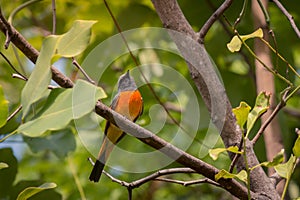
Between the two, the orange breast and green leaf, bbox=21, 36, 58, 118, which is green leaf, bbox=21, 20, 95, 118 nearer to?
green leaf, bbox=21, 36, 58, 118

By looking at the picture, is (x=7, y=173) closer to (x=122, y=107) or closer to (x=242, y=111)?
(x=122, y=107)

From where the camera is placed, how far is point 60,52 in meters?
0.73

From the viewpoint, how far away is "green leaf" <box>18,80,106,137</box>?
0.70 metres

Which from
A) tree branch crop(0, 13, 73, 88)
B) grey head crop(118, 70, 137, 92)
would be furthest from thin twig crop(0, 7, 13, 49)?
grey head crop(118, 70, 137, 92)

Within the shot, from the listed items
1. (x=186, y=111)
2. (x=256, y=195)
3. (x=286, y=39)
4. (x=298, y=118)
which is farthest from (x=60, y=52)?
(x=298, y=118)

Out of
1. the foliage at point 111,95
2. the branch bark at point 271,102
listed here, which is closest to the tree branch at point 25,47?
the foliage at point 111,95

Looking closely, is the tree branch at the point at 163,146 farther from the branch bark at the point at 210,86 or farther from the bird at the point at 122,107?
the bird at the point at 122,107

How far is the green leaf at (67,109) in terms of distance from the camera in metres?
0.70

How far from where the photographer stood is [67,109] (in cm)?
72

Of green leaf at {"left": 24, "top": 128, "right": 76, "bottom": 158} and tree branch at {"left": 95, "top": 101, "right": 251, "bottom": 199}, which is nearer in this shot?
tree branch at {"left": 95, "top": 101, "right": 251, "bottom": 199}

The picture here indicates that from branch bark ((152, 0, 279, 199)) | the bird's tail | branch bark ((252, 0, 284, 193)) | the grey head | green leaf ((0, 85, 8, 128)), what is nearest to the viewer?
green leaf ((0, 85, 8, 128))

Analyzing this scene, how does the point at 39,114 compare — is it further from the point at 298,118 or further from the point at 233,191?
the point at 298,118

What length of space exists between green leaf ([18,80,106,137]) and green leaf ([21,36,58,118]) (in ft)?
0.07

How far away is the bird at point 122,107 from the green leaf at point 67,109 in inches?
42.1
